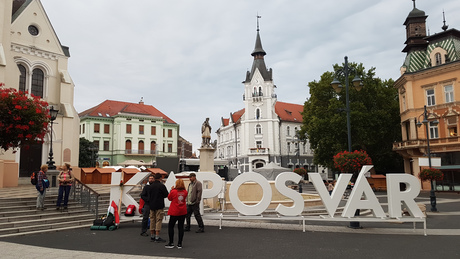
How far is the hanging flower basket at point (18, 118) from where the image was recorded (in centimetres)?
1355

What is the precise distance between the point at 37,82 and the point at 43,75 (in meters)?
0.73

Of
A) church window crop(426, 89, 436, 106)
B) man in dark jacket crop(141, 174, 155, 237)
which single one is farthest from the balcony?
man in dark jacket crop(141, 174, 155, 237)

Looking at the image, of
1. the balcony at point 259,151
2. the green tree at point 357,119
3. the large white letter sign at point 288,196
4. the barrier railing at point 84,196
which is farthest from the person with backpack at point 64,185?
the balcony at point 259,151

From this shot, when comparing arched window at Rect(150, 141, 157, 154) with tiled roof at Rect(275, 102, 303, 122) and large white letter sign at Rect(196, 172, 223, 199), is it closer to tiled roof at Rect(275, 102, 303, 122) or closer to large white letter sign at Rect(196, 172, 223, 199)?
tiled roof at Rect(275, 102, 303, 122)

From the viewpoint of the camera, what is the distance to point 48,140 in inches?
985

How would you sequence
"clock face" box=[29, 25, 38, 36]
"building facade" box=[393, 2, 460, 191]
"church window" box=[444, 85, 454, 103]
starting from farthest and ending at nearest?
"church window" box=[444, 85, 454, 103]
"building facade" box=[393, 2, 460, 191]
"clock face" box=[29, 25, 38, 36]

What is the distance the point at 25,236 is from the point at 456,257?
36.6ft

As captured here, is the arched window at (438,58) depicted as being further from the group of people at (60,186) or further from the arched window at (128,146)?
the arched window at (128,146)

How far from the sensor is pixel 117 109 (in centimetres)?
6328

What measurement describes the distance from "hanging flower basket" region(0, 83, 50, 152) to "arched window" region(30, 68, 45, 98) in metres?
12.4

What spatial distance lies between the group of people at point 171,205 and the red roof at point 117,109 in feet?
173

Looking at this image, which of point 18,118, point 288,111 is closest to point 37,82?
point 18,118

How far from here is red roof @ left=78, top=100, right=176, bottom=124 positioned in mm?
60166

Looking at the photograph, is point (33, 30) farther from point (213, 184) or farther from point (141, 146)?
point (141, 146)
